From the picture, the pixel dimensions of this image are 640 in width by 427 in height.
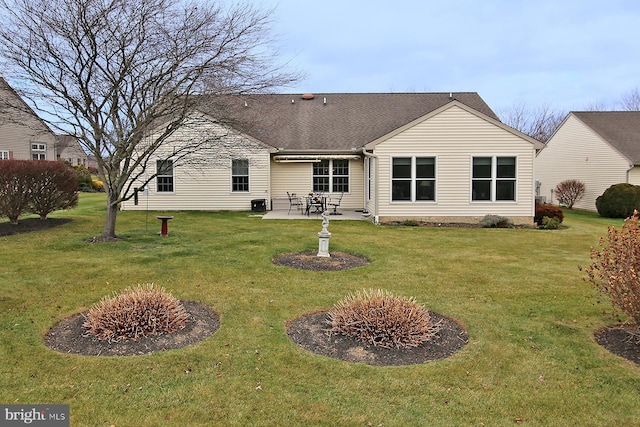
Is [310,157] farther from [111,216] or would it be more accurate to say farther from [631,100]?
[631,100]

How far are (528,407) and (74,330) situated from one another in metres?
4.65

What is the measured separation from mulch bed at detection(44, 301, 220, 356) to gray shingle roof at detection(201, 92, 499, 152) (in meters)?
13.7

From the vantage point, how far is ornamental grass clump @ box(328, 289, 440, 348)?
4684 millimetres

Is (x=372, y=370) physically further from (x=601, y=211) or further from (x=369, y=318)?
(x=601, y=211)

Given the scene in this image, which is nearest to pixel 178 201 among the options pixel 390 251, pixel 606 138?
pixel 390 251

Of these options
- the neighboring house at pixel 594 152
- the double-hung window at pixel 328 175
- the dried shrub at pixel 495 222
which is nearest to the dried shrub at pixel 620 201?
the neighboring house at pixel 594 152

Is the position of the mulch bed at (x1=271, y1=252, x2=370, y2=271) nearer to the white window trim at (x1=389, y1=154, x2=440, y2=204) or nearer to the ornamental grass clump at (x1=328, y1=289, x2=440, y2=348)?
the ornamental grass clump at (x1=328, y1=289, x2=440, y2=348)

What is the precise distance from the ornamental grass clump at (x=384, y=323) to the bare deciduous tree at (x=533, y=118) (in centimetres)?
4486

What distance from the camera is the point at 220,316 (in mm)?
5527

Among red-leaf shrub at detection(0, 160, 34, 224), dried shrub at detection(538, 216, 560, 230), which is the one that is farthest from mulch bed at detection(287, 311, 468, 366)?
dried shrub at detection(538, 216, 560, 230)

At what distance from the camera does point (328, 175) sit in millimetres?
19625

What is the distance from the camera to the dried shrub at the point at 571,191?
925 inches

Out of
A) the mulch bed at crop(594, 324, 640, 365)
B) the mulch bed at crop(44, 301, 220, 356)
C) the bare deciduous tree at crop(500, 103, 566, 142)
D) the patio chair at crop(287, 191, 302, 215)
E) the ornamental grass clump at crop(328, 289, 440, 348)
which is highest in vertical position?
the bare deciduous tree at crop(500, 103, 566, 142)

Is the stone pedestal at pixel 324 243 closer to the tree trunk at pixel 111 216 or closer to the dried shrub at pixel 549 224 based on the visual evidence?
the tree trunk at pixel 111 216
